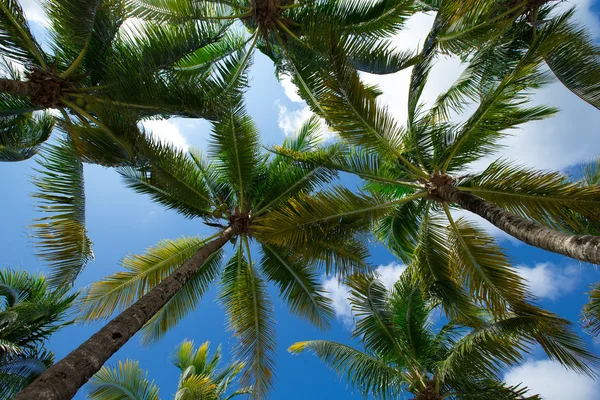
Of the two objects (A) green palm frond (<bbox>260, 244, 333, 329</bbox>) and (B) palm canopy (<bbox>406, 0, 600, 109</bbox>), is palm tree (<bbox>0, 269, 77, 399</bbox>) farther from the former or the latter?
(B) palm canopy (<bbox>406, 0, 600, 109</bbox>)

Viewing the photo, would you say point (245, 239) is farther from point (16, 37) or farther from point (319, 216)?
point (16, 37)

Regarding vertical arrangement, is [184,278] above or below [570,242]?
below

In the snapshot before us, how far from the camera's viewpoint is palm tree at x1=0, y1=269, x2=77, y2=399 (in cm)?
791

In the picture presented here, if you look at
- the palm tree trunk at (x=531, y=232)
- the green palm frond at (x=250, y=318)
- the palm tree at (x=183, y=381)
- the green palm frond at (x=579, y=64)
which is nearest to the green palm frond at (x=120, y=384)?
the palm tree at (x=183, y=381)

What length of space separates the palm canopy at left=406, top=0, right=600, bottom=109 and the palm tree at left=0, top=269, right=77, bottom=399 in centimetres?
871

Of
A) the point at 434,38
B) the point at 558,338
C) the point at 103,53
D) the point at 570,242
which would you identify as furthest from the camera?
the point at 434,38

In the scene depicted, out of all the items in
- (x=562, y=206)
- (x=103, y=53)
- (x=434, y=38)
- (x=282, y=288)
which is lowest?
(x=282, y=288)

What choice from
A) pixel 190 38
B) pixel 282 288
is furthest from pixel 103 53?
pixel 282 288

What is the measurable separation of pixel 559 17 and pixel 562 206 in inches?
109

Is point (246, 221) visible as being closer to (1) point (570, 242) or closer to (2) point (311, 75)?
(2) point (311, 75)

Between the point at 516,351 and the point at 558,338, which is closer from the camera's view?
the point at 558,338

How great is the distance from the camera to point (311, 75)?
7.28 meters

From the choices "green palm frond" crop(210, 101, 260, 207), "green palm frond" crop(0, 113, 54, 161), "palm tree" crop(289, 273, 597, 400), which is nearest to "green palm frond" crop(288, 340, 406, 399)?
"palm tree" crop(289, 273, 597, 400)

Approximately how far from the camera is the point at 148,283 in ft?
25.9
